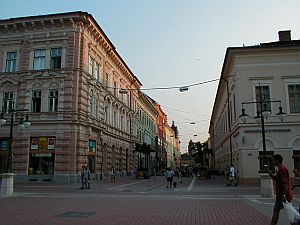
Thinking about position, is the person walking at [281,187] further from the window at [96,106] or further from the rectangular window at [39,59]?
the window at [96,106]

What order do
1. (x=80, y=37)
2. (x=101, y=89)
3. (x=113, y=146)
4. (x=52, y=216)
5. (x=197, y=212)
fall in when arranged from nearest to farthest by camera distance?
(x=52, y=216)
(x=197, y=212)
(x=80, y=37)
(x=101, y=89)
(x=113, y=146)

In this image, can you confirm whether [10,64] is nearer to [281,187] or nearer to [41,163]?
[41,163]

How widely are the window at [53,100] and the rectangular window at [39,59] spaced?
2804 millimetres

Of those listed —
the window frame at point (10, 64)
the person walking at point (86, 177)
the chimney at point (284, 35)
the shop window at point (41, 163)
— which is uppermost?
the chimney at point (284, 35)

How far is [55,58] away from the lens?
32719mm

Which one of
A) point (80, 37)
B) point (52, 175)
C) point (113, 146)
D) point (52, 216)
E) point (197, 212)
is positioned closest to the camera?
point (52, 216)

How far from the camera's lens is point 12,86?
32.7 metres

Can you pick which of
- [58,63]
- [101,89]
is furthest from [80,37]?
[101,89]

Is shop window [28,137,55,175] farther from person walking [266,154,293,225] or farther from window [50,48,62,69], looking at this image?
person walking [266,154,293,225]

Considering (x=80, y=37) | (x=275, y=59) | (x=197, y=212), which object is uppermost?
(x=80, y=37)

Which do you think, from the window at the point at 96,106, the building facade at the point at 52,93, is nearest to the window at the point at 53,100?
the building facade at the point at 52,93

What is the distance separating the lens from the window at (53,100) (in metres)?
31.4

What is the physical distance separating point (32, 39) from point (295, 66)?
24.6 m

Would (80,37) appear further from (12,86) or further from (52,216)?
(52,216)
